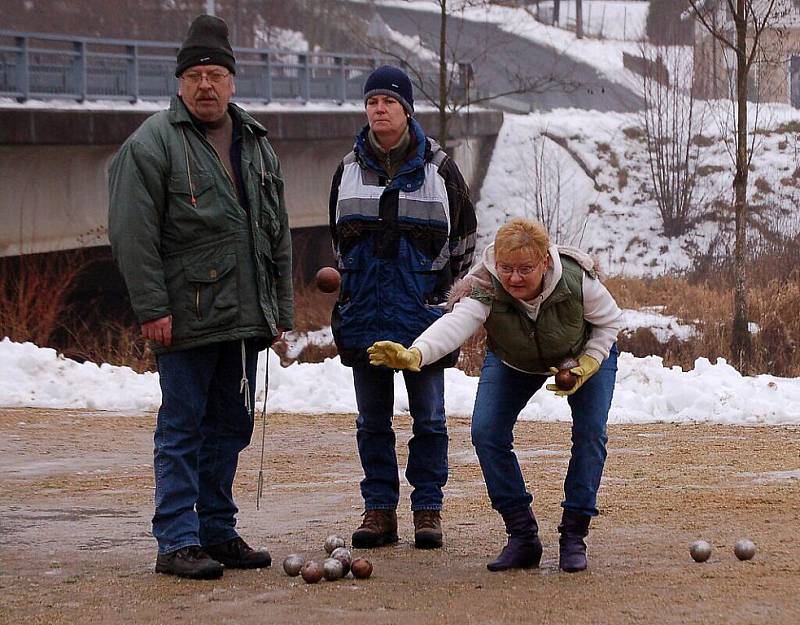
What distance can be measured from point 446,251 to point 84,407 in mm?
6691

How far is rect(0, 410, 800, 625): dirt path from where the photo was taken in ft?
16.3

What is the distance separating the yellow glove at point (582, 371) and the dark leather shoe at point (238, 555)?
1367 millimetres

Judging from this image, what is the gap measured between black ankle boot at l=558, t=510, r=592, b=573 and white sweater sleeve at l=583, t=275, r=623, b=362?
63 cm

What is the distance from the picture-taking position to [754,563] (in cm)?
568

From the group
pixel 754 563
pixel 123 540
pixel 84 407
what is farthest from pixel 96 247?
pixel 754 563

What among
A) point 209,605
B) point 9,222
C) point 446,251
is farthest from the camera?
point 9,222

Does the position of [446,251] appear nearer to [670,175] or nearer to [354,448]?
[354,448]

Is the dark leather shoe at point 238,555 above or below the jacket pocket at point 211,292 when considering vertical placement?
below

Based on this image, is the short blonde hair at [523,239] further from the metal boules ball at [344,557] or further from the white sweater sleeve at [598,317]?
the metal boules ball at [344,557]

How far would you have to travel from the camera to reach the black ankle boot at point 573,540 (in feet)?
18.2

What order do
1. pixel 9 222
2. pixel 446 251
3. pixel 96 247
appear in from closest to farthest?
pixel 446 251, pixel 9 222, pixel 96 247

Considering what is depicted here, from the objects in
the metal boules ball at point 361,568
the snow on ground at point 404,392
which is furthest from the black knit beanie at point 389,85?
the snow on ground at point 404,392

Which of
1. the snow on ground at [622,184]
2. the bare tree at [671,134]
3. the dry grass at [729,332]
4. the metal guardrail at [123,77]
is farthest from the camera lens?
the bare tree at [671,134]

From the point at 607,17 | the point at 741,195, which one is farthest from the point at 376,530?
the point at 607,17
